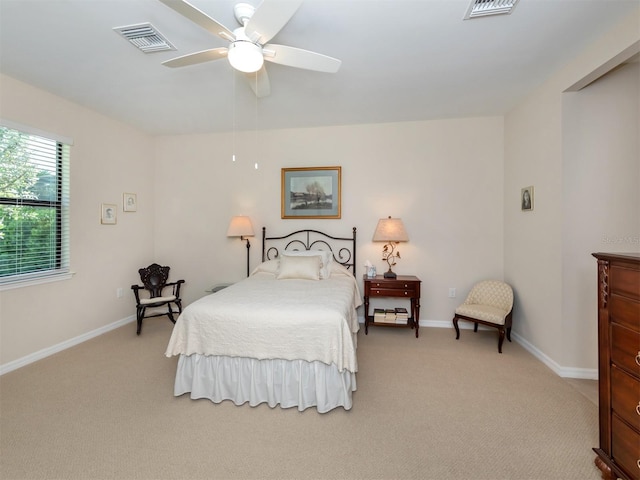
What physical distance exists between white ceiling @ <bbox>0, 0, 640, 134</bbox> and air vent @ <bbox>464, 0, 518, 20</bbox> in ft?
0.17

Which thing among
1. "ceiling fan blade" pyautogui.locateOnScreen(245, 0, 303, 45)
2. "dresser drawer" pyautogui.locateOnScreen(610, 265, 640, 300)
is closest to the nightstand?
"dresser drawer" pyautogui.locateOnScreen(610, 265, 640, 300)

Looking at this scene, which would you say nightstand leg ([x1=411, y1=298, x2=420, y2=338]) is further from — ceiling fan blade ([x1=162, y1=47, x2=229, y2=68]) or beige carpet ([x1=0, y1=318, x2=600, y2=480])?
ceiling fan blade ([x1=162, y1=47, x2=229, y2=68])

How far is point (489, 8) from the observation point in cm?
190

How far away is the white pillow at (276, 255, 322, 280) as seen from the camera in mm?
3496

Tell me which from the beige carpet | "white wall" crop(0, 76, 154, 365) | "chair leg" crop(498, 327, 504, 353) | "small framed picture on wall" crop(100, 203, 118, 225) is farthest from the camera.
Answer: "small framed picture on wall" crop(100, 203, 118, 225)

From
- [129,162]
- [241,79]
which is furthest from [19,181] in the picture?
[241,79]

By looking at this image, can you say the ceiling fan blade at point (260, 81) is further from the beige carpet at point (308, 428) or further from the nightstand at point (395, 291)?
the beige carpet at point (308, 428)

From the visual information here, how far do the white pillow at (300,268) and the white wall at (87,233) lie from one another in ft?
7.62

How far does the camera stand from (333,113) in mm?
3668

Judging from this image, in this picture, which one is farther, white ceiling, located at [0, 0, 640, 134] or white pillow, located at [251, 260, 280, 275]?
white pillow, located at [251, 260, 280, 275]

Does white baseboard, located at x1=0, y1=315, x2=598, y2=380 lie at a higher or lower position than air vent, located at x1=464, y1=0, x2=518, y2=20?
lower

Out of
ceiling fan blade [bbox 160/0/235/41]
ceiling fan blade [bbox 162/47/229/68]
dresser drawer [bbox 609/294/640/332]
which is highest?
ceiling fan blade [bbox 162/47/229/68]

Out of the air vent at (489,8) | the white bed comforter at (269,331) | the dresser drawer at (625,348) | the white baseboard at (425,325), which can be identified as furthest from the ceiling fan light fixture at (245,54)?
the white baseboard at (425,325)

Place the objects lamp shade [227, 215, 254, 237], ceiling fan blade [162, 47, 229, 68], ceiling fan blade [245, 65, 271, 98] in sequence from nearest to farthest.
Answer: ceiling fan blade [162, 47, 229, 68] → ceiling fan blade [245, 65, 271, 98] → lamp shade [227, 215, 254, 237]
